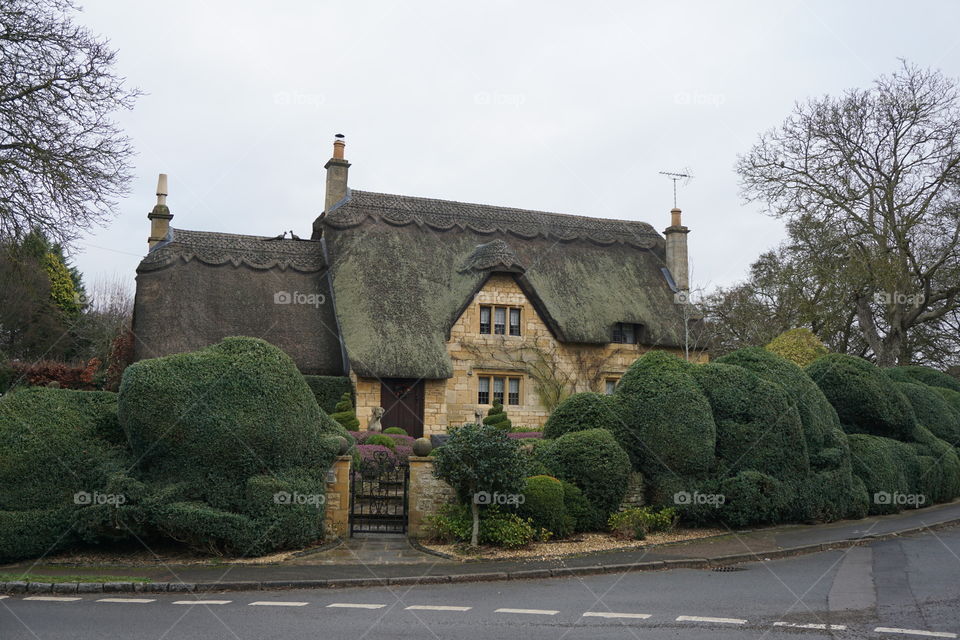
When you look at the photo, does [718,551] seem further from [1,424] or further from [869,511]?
[1,424]

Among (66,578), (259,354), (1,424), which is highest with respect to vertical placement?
(259,354)

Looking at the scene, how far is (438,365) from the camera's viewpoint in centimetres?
2580

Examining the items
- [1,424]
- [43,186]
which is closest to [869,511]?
[1,424]

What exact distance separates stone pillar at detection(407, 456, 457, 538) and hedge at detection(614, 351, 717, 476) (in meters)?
3.60

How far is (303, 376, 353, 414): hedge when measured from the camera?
2492 cm

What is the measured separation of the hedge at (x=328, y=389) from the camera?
24.9 m

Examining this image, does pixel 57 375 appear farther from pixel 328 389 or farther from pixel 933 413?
pixel 933 413

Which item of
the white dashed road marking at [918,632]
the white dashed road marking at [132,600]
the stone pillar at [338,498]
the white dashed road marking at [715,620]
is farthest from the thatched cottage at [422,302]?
the white dashed road marking at [918,632]

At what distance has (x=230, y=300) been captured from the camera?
2623 centimetres

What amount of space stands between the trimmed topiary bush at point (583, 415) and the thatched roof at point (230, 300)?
39.7 ft

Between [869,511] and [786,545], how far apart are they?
494 centimetres

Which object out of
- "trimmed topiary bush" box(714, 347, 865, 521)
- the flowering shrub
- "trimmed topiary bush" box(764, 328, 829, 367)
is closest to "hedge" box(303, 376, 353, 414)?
the flowering shrub

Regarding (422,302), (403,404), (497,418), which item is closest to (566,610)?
(497,418)

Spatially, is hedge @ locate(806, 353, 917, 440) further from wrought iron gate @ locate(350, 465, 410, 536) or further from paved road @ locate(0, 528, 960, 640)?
wrought iron gate @ locate(350, 465, 410, 536)
